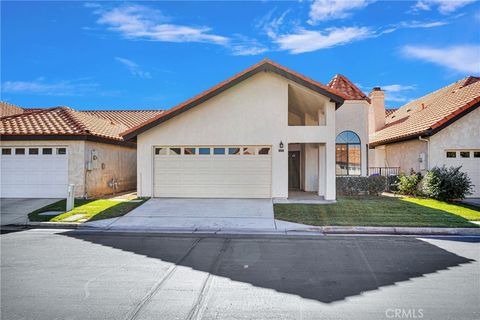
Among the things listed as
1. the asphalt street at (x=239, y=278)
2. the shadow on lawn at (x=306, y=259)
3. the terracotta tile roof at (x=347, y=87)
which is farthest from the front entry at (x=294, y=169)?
the asphalt street at (x=239, y=278)

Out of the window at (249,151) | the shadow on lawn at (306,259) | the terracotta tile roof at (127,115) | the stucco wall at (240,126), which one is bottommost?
the shadow on lawn at (306,259)

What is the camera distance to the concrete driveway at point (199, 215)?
9.30 meters

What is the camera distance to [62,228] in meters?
9.22

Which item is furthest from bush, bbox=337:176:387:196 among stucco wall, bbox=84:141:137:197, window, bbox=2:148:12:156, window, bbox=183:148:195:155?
window, bbox=2:148:12:156

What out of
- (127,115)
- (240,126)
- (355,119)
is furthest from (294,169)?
(127,115)

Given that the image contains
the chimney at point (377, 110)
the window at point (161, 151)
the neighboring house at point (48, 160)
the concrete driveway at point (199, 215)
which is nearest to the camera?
the concrete driveway at point (199, 215)

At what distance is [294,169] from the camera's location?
1834 cm

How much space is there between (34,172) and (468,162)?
803 inches

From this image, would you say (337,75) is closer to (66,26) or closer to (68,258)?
(66,26)

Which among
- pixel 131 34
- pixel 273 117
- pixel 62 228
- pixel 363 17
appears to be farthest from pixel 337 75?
pixel 62 228

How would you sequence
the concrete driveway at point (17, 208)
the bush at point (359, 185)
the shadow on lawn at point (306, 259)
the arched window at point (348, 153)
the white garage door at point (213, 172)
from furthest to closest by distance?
the arched window at point (348, 153)
the bush at point (359, 185)
the white garage door at point (213, 172)
the concrete driveway at point (17, 208)
the shadow on lawn at point (306, 259)

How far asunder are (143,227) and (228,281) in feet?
16.5

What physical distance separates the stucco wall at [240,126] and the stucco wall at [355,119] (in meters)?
6.10

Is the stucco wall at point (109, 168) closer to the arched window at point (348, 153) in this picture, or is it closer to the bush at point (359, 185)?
the bush at point (359, 185)
